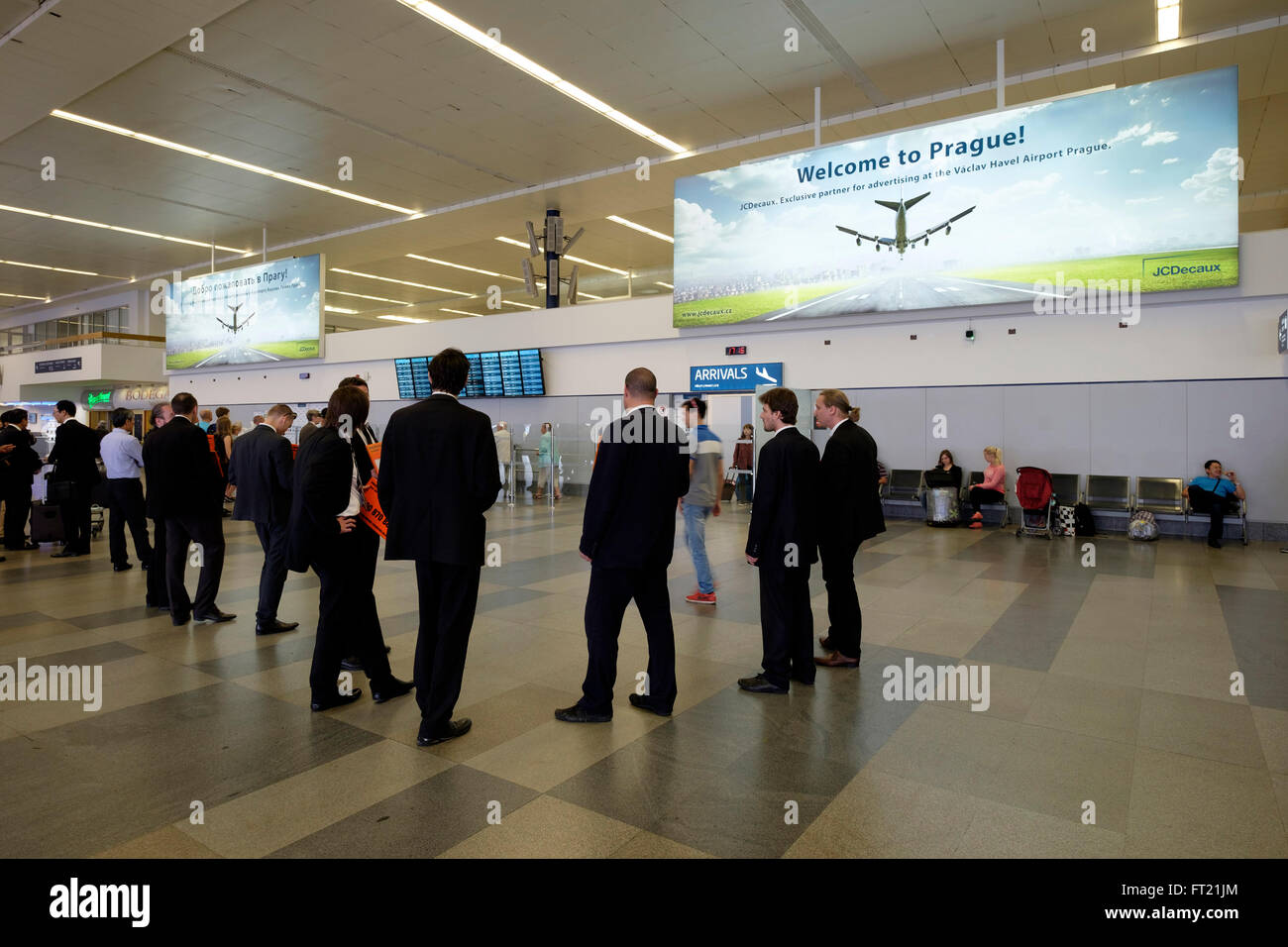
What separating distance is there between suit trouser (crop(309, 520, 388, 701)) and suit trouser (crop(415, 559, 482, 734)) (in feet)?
2.37

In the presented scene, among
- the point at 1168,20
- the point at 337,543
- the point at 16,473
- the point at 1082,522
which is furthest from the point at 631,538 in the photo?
the point at 1168,20

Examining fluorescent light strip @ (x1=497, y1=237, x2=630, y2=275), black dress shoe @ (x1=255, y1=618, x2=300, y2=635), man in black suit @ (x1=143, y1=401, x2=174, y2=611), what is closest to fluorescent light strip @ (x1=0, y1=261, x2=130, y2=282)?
fluorescent light strip @ (x1=497, y1=237, x2=630, y2=275)

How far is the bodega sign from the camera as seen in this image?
573 inches

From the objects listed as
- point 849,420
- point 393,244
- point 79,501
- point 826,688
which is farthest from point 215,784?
point 393,244

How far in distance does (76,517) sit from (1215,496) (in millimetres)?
15916

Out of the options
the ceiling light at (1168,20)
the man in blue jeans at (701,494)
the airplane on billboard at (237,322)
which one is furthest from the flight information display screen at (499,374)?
the ceiling light at (1168,20)

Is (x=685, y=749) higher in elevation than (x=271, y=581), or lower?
lower

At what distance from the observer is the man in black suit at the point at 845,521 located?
515 cm

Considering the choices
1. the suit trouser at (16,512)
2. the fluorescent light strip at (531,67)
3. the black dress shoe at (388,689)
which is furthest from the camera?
the suit trouser at (16,512)

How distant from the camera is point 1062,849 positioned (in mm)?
2857

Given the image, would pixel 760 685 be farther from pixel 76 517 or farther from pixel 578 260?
pixel 578 260

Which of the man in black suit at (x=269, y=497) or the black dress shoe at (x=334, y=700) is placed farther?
the man in black suit at (x=269, y=497)

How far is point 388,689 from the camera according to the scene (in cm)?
460

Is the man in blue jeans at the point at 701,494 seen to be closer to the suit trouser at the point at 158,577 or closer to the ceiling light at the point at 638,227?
the suit trouser at the point at 158,577
